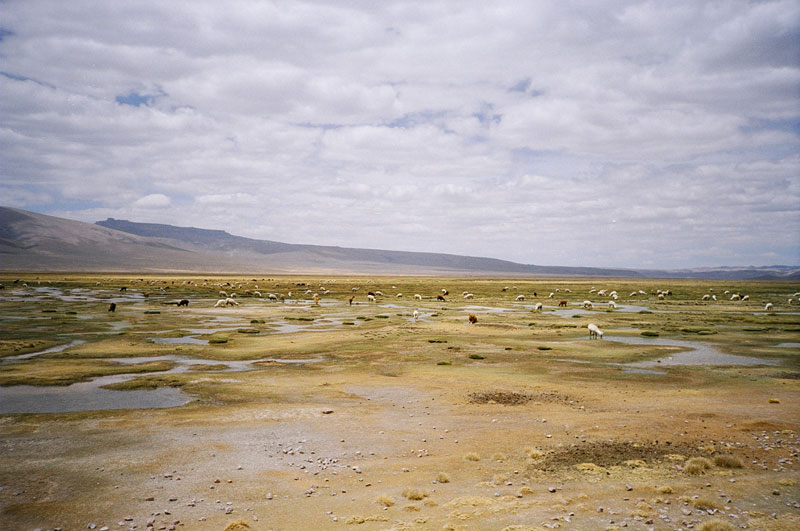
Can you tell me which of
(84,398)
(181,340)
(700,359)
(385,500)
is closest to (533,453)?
(385,500)

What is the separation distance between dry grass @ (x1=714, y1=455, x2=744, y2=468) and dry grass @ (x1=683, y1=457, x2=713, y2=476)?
289mm

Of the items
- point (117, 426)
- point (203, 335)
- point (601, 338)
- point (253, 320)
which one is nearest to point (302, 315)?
point (253, 320)

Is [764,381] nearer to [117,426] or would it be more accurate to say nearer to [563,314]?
[117,426]

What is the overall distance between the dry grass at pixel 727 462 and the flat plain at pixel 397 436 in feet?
0.16

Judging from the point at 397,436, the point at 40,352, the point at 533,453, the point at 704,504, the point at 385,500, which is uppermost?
the point at 704,504

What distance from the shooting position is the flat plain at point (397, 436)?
9.55 meters

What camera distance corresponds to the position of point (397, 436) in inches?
551

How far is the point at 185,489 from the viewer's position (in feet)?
34.3

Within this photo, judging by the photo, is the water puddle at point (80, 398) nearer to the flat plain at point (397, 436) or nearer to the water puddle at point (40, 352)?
the flat plain at point (397, 436)

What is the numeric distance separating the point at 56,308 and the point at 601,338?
51.1m

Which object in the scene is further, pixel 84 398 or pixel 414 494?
pixel 84 398

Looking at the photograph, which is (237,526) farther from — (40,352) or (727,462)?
(40,352)

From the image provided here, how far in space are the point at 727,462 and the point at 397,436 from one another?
26.8ft

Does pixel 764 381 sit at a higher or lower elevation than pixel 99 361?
higher
